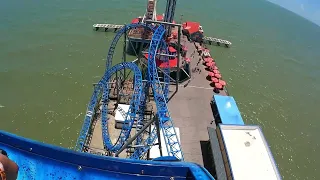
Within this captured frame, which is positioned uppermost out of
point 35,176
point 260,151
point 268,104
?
point 268,104

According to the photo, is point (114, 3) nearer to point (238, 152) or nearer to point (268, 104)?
point (268, 104)

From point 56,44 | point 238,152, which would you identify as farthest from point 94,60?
point 238,152

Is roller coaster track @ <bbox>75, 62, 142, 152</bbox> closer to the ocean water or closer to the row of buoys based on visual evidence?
the ocean water

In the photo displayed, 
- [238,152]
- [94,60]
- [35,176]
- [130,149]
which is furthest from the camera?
[94,60]

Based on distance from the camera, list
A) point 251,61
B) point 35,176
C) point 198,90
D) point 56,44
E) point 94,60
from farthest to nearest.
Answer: point 251,61 < point 56,44 < point 94,60 < point 198,90 < point 35,176

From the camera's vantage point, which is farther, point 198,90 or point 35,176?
point 198,90

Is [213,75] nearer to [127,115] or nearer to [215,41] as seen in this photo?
[127,115]

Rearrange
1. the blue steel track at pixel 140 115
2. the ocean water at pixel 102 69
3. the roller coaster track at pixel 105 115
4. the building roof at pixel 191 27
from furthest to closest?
the building roof at pixel 191 27, the ocean water at pixel 102 69, the roller coaster track at pixel 105 115, the blue steel track at pixel 140 115

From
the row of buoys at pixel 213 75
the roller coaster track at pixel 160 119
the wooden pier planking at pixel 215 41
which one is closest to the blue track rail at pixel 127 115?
the roller coaster track at pixel 160 119

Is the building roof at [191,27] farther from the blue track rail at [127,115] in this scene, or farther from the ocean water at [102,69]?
the blue track rail at [127,115]
